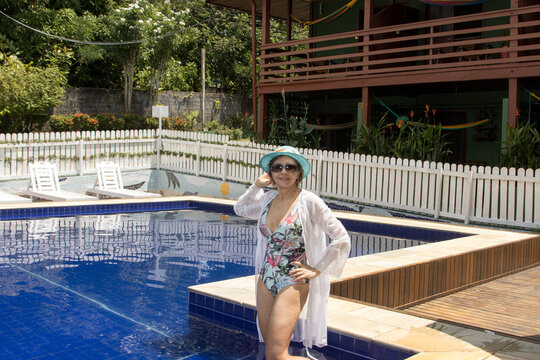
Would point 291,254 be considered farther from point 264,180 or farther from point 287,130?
point 287,130

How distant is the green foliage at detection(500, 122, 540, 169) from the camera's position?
10.4m

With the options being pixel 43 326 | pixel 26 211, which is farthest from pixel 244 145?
pixel 43 326

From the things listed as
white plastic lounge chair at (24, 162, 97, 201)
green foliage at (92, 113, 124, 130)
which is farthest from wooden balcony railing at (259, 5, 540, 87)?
green foliage at (92, 113, 124, 130)

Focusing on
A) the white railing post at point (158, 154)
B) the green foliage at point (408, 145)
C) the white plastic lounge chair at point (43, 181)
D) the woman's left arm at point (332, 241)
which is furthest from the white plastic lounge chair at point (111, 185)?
the woman's left arm at point (332, 241)

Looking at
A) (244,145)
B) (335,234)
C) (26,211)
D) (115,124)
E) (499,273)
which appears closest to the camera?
(335,234)

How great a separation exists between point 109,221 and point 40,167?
3848 millimetres

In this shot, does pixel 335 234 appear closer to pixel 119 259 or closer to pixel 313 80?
pixel 119 259

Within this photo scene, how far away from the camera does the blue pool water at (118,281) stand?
4301 millimetres

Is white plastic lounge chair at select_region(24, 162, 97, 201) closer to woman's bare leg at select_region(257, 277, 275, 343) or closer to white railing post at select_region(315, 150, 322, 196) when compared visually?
white railing post at select_region(315, 150, 322, 196)

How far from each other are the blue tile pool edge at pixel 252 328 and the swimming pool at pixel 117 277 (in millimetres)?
76

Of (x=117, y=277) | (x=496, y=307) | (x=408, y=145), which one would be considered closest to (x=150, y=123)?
(x=408, y=145)

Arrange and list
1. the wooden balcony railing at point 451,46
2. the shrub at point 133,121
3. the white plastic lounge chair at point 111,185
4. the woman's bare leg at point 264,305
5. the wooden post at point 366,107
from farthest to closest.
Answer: the shrub at point 133,121 < the wooden post at point 366,107 < the white plastic lounge chair at point 111,185 < the wooden balcony railing at point 451,46 < the woman's bare leg at point 264,305

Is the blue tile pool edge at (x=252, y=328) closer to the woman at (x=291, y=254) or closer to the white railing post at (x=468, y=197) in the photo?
the woman at (x=291, y=254)

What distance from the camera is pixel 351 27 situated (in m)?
17.0
